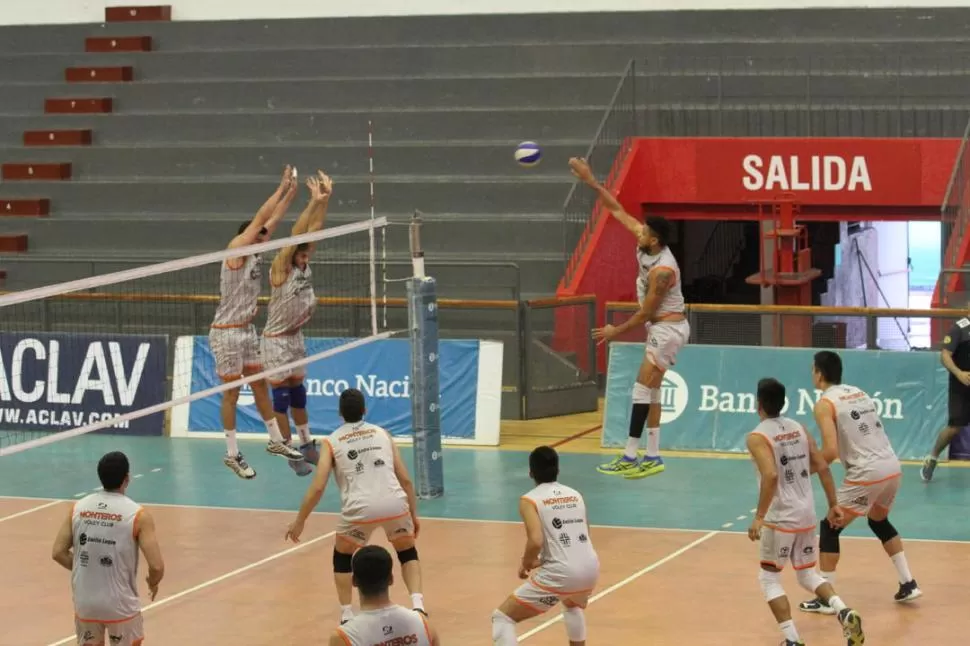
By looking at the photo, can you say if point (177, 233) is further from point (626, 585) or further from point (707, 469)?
point (626, 585)

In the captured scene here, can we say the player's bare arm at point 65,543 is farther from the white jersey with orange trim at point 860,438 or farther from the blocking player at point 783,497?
the white jersey with orange trim at point 860,438

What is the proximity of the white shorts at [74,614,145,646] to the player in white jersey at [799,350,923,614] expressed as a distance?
5205 mm

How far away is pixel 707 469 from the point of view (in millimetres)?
18484

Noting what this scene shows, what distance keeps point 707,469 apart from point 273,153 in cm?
1131

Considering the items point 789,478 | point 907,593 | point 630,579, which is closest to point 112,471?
point 789,478

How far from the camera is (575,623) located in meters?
10.4

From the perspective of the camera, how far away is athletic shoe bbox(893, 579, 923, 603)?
12.8 metres

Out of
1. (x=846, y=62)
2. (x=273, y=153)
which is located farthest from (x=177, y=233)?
(x=846, y=62)

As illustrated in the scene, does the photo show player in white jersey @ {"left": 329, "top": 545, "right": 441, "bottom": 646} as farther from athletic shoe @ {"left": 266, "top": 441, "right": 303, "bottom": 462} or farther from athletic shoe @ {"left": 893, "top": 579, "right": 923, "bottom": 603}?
athletic shoe @ {"left": 266, "top": 441, "right": 303, "bottom": 462}

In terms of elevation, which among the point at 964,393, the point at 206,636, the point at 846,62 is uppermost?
the point at 846,62

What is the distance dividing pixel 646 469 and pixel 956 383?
3.47 metres

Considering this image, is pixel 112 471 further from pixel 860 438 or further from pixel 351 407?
pixel 860 438

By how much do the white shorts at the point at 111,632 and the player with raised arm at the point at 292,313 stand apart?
5.83 meters

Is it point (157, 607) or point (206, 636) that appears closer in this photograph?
point (206, 636)
